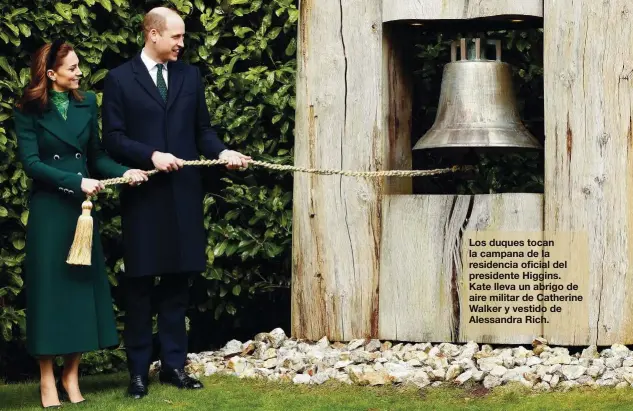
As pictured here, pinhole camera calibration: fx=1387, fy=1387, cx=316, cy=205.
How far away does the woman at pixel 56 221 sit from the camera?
20.4 feet

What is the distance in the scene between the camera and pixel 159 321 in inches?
265

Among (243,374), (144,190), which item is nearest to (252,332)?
(243,374)

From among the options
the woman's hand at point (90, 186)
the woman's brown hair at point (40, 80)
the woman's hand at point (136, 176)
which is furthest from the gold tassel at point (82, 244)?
the woman's brown hair at point (40, 80)

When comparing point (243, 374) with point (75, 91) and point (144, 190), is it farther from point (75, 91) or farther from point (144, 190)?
point (75, 91)

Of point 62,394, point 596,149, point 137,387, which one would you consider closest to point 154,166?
point 137,387

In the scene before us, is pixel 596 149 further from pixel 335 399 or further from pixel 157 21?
pixel 157 21

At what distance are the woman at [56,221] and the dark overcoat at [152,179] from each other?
187 millimetres

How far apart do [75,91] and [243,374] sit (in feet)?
5.40

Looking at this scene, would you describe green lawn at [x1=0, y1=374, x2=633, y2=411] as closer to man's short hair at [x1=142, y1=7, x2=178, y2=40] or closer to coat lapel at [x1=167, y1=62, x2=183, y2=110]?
coat lapel at [x1=167, y1=62, x2=183, y2=110]

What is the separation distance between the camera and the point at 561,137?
6.97 m

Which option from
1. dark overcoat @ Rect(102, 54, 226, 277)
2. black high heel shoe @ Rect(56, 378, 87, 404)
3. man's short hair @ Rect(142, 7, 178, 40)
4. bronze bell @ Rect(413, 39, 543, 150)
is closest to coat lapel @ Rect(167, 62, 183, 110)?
dark overcoat @ Rect(102, 54, 226, 277)

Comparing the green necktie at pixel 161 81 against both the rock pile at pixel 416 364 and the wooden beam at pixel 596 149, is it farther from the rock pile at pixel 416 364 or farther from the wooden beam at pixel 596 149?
the wooden beam at pixel 596 149

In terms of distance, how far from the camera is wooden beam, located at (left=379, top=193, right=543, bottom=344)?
7.04 metres

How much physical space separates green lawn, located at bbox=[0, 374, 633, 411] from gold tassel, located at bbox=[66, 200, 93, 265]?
680 mm
